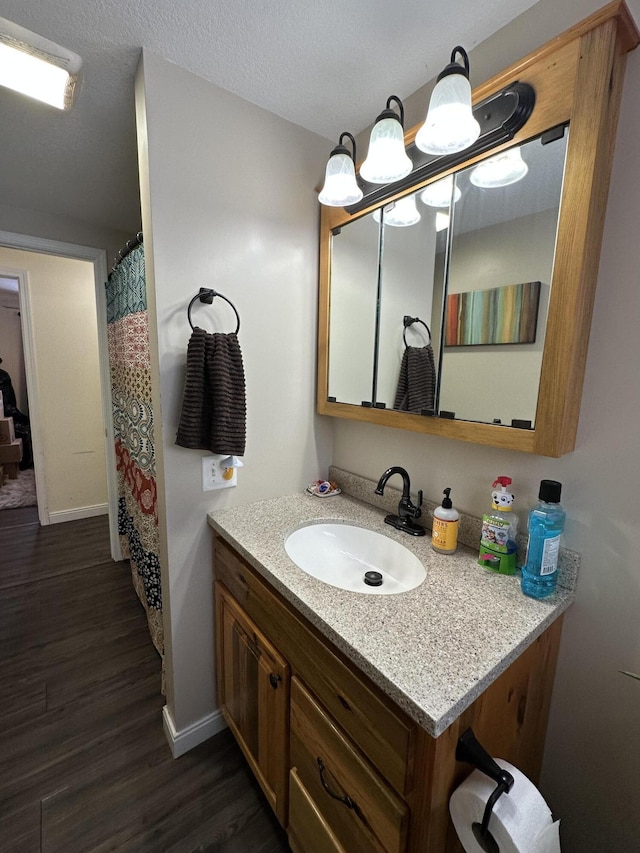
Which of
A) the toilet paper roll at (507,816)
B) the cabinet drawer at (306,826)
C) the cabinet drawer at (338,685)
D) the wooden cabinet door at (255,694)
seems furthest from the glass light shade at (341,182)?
the cabinet drawer at (306,826)

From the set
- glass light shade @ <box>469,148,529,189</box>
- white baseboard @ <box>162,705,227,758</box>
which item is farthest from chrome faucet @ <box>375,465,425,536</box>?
white baseboard @ <box>162,705,227,758</box>

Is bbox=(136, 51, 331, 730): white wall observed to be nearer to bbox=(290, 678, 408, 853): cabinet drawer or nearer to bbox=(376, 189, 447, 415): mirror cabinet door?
bbox=(376, 189, 447, 415): mirror cabinet door

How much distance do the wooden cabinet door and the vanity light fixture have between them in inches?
53.4

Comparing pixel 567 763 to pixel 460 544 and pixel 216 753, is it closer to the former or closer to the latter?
pixel 460 544

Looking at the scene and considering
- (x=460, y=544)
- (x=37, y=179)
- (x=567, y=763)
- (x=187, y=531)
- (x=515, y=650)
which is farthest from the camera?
(x=37, y=179)

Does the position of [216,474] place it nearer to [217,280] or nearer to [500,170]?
[217,280]

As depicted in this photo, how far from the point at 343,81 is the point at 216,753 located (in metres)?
2.38

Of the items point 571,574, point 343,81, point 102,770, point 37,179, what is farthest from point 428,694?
point 37,179

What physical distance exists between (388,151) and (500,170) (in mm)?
299

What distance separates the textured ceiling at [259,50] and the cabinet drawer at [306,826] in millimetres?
1978

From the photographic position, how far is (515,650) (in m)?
0.69

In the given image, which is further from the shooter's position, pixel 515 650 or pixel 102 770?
pixel 102 770

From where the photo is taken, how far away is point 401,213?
117cm

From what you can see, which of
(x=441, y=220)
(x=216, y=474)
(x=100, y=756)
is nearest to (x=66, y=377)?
(x=216, y=474)
